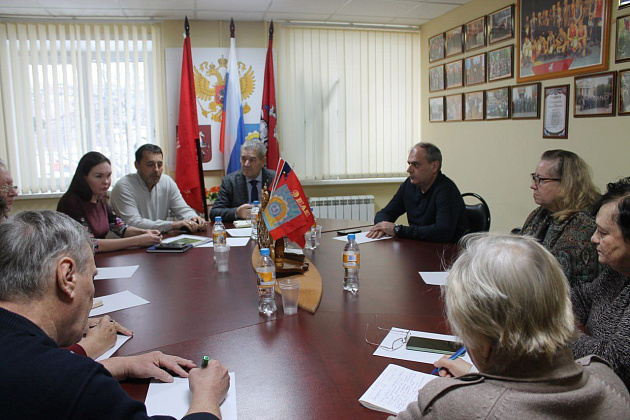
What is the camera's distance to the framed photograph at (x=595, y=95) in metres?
3.31

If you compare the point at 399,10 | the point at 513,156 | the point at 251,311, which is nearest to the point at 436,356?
the point at 251,311

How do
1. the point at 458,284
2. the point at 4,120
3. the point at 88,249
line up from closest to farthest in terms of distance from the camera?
the point at 458,284, the point at 88,249, the point at 4,120

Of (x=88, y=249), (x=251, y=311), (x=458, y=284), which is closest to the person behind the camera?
(x=458, y=284)

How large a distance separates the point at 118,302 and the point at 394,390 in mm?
1253

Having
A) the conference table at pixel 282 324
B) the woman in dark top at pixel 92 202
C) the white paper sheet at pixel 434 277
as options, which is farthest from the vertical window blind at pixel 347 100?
the white paper sheet at pixel 434 277

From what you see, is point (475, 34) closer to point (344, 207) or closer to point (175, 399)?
point (344, 207)

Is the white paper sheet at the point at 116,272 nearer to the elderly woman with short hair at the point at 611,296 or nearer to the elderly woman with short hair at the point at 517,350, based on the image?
the elderly woman with short hair at the point at 517,350

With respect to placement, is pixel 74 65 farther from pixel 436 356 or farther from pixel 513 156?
pixel 436 356

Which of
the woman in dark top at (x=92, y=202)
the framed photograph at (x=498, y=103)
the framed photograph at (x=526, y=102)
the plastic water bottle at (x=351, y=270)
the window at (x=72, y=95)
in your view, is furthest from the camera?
the window at (x=72, y=95)

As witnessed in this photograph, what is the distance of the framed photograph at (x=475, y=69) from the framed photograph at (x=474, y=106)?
114 mm

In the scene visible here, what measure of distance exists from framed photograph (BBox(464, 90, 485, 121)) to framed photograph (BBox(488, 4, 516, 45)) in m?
0.51

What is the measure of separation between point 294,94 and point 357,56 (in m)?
0.85

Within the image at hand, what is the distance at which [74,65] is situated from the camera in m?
4.85

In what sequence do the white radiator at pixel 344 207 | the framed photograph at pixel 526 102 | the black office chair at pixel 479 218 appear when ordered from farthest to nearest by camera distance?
1. the white radiator at pixel 344 207
2. the framed photograph at pixel 526 102
3. the black office chair at pixel 479 218
